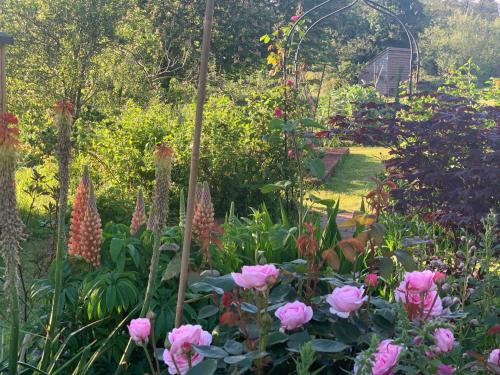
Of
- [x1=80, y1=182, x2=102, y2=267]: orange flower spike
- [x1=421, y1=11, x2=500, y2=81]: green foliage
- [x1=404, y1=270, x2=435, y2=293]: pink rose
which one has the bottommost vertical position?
[x1=80, y1=182, x2=102, y2=267]: orange flower spike

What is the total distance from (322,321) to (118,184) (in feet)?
15.5

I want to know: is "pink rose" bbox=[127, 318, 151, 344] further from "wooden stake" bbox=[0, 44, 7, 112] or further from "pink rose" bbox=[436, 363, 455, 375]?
"wooden stake" bbox=[0, 44, 7, 112]

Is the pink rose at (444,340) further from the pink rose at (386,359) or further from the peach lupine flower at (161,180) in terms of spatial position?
the peach lupine flower at (161,180)

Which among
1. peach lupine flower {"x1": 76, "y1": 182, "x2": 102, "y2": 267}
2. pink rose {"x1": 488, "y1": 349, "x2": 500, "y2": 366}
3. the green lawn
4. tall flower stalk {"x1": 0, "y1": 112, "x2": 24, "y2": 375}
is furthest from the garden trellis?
the green lawn

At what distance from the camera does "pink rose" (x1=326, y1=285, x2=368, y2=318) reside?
1.64 meters

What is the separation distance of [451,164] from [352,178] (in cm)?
497

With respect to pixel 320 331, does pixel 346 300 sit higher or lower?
higher

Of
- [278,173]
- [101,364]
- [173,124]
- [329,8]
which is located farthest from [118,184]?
[329,8]

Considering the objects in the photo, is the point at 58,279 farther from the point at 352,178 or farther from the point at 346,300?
the point at 352,178

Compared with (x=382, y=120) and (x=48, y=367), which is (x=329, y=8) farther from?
(x=48, y=367)

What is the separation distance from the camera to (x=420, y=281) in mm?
1684

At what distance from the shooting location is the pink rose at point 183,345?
1513mm

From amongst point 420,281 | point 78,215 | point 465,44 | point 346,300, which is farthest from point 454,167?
point 465,44

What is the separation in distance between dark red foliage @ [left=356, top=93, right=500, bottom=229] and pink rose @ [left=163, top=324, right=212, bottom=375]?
9.37 feet
